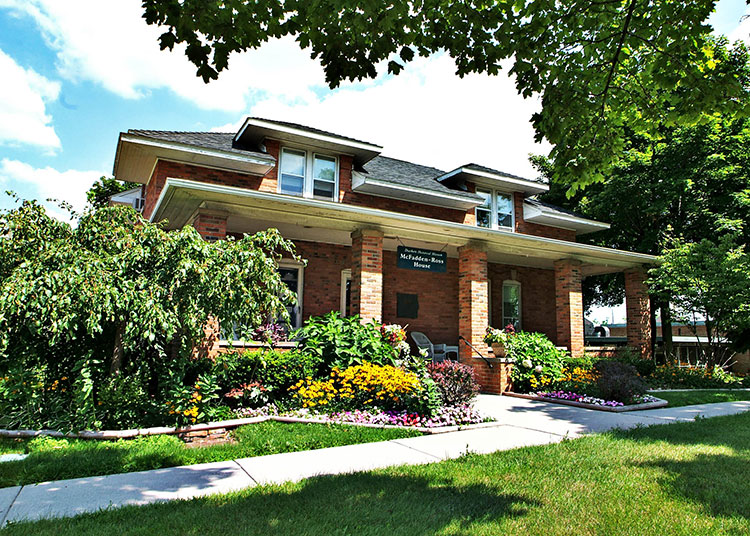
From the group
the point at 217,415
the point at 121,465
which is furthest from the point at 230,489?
the point at 217,415

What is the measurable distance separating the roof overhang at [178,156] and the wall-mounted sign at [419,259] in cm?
435

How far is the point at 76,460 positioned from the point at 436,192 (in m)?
12.1

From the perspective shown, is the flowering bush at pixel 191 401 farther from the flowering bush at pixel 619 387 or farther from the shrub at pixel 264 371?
the flowering bush at pixel 619 387

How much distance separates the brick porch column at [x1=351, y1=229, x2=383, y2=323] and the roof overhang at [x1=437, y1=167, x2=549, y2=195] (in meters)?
6.98

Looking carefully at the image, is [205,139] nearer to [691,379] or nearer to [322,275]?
[322,275]

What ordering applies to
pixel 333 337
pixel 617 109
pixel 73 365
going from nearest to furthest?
pixel 617 109, pixel 73 365, pixel 333 337

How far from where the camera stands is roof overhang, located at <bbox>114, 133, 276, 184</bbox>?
39.0ft

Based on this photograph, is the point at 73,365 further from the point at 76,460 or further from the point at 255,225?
the point at 255,225

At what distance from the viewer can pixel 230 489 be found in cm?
435

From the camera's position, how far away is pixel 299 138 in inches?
545

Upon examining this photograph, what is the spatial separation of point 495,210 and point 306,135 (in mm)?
7678

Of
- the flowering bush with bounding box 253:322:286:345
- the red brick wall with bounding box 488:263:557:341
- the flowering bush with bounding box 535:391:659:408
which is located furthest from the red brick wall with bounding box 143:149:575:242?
the flowering bush with bounding box 535:391:659:408

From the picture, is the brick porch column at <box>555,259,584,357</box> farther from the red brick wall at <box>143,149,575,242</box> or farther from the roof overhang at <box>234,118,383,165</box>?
the roof overhang at <box>234,118,383,165</box>

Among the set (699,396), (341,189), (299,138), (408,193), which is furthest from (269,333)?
(699,396)
